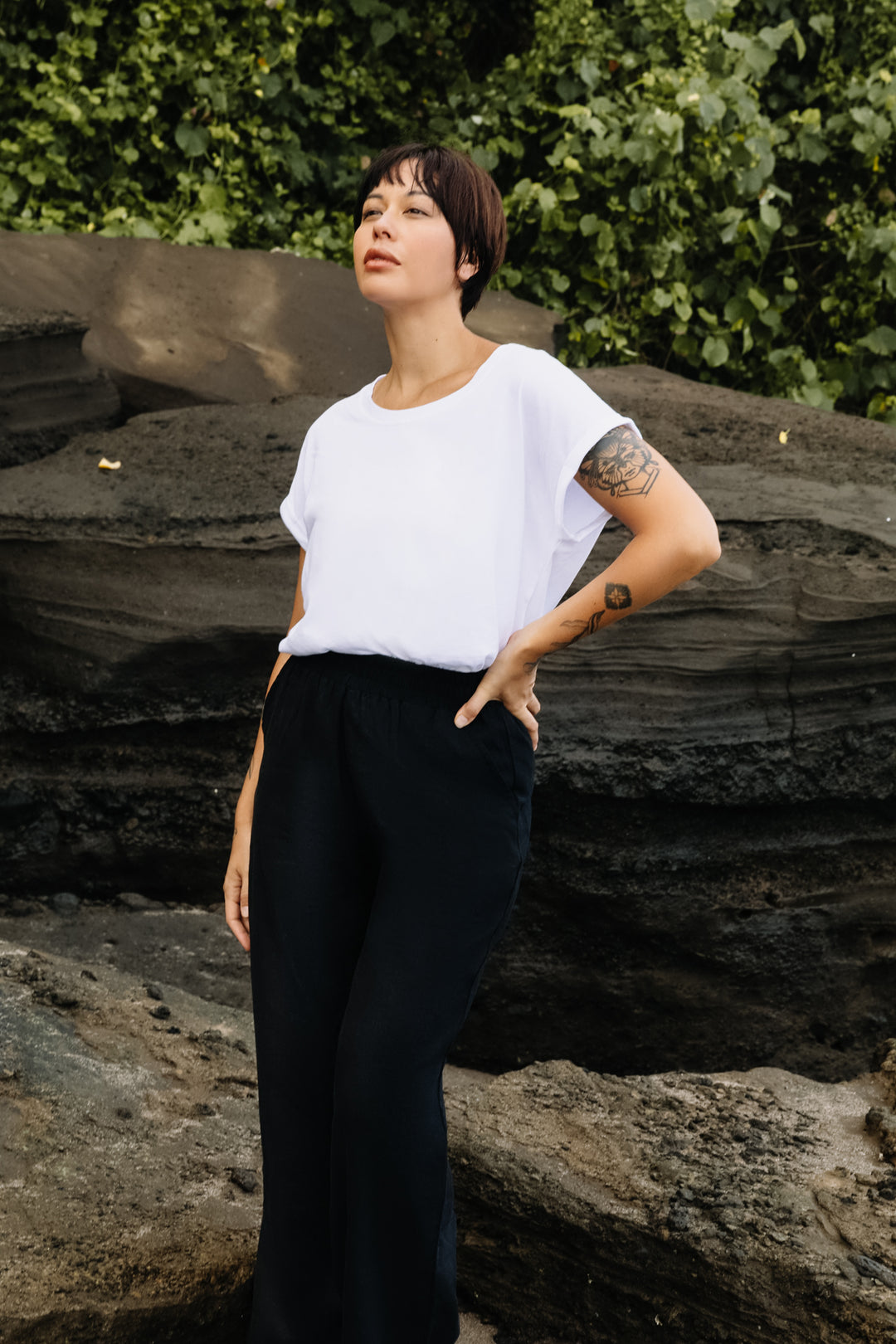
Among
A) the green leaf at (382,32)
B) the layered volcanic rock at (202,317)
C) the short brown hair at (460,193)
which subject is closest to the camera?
the short brown hair at (460,193)

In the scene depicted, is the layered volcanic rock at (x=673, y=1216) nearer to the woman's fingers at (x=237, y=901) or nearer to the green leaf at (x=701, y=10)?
the woman's fingers at (x=237, y=901)

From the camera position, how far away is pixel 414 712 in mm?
1438

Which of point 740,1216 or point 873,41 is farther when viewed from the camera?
point 873,41

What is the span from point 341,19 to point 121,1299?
571 cm

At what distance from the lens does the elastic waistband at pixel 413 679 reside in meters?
1.45

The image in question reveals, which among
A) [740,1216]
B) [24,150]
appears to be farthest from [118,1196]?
[24,150]

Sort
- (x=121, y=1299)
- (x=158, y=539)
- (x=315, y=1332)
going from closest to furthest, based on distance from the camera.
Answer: (x=315, y=1332)
(x=121, y=1299)
(x=158, y=539)

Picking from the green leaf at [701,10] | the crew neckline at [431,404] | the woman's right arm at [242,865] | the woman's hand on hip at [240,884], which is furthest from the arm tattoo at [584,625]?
the green leaf at [701,10]

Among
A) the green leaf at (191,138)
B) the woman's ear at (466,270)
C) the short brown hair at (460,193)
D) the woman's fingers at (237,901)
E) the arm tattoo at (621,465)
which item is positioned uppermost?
the green leaf at (191,138)

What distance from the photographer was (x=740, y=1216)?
6.54ft

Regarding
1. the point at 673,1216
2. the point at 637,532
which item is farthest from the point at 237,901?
the point at 673,1216

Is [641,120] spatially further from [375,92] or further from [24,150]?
[24,150]

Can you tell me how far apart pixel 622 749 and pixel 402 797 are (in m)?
1.59

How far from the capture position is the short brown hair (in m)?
1.52
